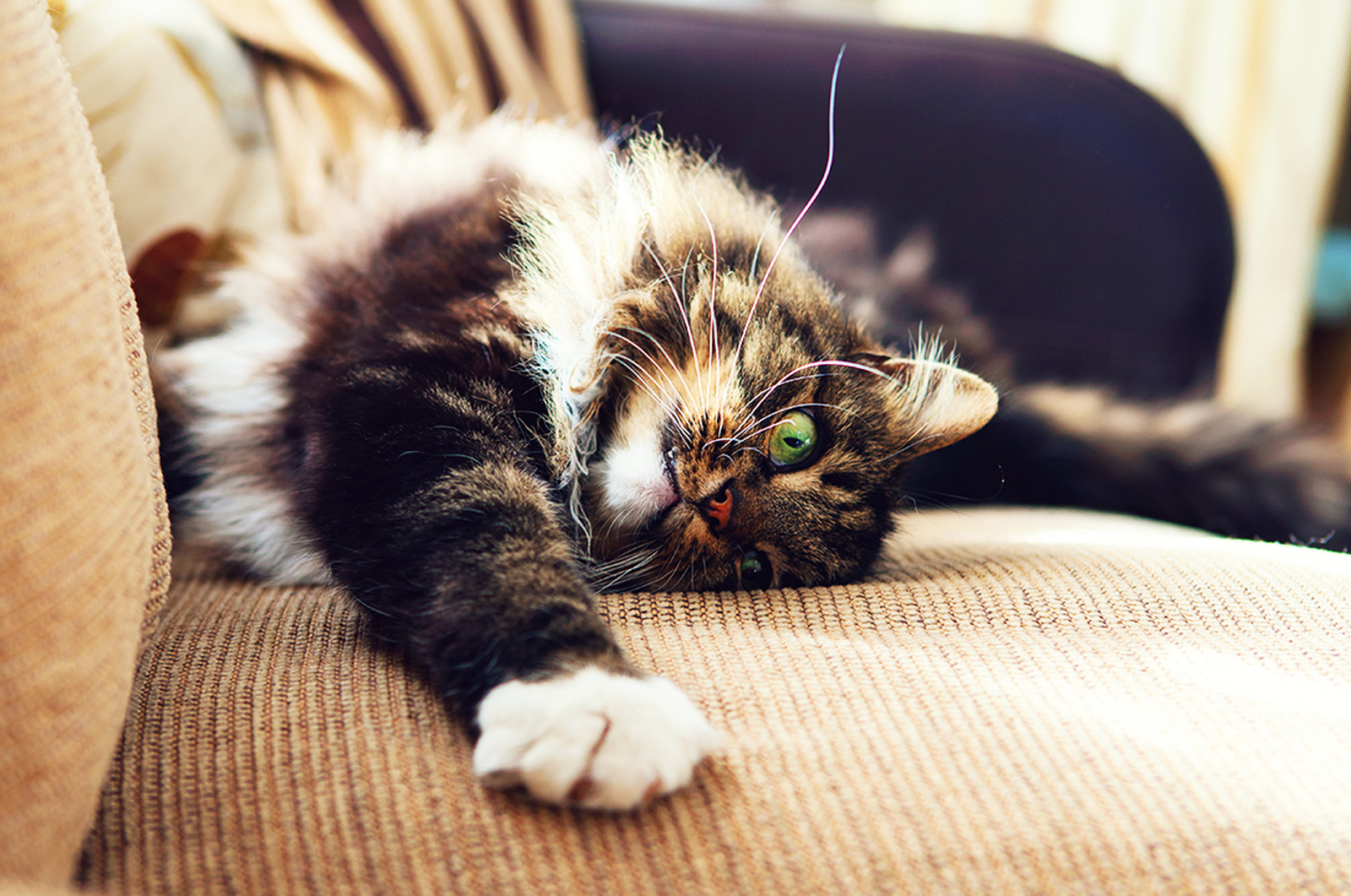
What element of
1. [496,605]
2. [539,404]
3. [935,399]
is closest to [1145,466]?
[935,399]

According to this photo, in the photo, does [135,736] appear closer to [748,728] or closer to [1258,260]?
[748,728]

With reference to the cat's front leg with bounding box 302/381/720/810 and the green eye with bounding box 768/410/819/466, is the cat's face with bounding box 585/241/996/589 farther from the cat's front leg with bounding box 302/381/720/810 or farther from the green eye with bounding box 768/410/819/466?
the cat's front leg with bounding box 302/381/720/810

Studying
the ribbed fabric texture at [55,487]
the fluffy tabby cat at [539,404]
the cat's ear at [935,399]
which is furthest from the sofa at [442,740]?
the cat's ear at [935,399]

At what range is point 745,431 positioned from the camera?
3.16ft

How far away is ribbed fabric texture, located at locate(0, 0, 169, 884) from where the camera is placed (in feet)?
1.55

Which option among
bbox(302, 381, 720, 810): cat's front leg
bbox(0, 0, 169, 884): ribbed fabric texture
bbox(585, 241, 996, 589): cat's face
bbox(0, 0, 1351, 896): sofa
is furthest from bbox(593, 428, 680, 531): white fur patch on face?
bbox(0, 0, 169, 884): ribbed fabric texture

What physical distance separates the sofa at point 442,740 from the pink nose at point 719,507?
226 millimetres

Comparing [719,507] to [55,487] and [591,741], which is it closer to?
[591,741]

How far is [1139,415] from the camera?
1475 millimetres

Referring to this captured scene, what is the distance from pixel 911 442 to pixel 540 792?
2.22 ft

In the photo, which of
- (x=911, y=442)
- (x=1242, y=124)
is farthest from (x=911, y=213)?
(x=1242, y=124)

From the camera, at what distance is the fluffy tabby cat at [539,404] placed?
794 mm

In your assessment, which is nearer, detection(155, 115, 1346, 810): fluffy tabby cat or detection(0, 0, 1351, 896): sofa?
detection(0, 0, 1351, 896): sofa

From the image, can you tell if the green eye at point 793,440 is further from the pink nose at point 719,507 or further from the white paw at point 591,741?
the white paw at point 591,741
